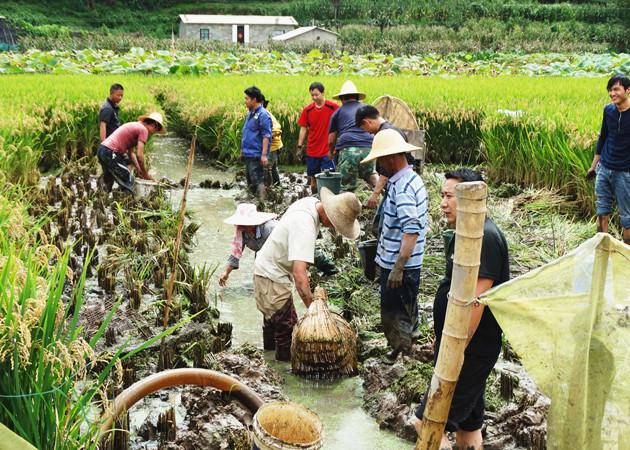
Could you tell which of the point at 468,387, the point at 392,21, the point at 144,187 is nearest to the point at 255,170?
the point at 144,187

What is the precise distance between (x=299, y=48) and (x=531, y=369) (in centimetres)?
4094

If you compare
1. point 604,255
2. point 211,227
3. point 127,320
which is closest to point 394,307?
point 127,320

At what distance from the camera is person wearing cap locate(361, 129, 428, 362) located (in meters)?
4.80

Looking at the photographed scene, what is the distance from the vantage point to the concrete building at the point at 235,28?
163 feet

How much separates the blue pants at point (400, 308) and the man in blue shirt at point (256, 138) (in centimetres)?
483

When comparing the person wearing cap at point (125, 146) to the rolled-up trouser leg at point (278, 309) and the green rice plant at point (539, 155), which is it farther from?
the green rice plant at point (539, 155)

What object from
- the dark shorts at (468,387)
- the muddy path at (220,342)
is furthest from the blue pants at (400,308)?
the dark shorts at (468,387)

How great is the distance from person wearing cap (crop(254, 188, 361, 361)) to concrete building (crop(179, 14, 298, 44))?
46.1 meters

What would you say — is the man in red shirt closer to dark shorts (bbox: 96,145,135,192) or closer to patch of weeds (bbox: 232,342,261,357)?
dark shorts (bbox: 96,145,135,192)

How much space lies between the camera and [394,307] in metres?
5.03

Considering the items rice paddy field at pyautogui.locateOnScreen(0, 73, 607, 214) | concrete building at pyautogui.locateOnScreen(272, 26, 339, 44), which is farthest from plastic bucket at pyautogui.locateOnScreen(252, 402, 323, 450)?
concrete building at pyautogui.locateOnScreen(272, 26, 339, 44)

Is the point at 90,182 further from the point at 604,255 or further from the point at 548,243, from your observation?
the point at 604,255

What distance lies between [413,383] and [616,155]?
3626 mm

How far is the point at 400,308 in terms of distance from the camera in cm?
503
